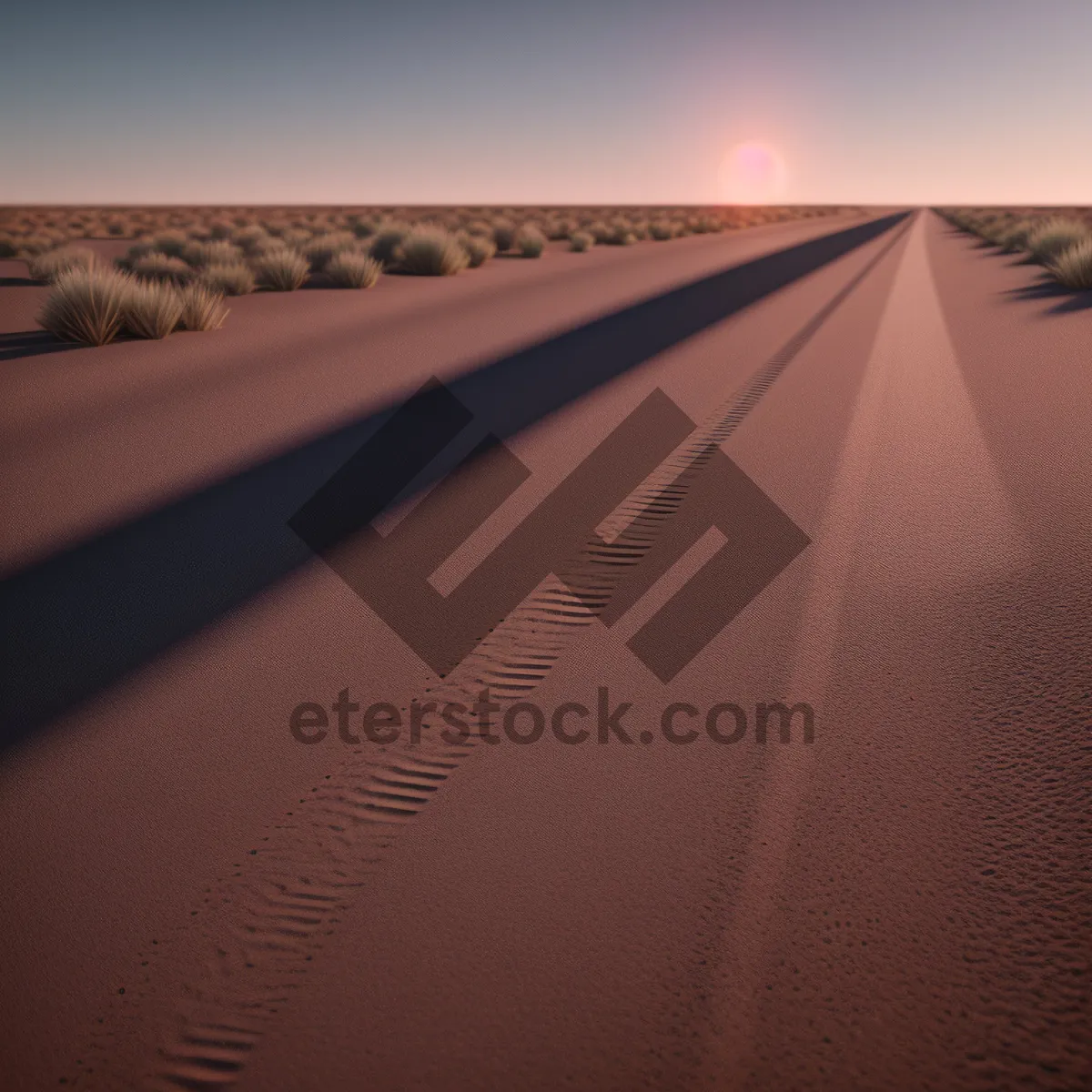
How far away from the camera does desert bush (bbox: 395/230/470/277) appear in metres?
19.6

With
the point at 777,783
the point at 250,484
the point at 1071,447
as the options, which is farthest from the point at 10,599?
the point at 1071,447

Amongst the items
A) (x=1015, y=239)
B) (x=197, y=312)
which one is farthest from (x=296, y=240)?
(x=1015, y=239)

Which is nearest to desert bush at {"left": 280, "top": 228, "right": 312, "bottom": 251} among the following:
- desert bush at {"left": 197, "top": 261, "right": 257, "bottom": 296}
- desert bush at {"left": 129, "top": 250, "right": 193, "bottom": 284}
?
desert bush at {"left": 129, "top": 250, "right": 193, "bottom": 284}

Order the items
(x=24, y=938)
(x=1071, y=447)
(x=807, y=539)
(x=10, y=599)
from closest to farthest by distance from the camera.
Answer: (x=24, y=938), (x=10, y=599), (x=807, y=539), (x=1071, y=447)

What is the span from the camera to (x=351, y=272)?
16.5 m

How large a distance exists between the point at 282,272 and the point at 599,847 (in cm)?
1584

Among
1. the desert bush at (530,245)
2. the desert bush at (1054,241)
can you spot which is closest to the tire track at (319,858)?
the desert bush at (1054,241)

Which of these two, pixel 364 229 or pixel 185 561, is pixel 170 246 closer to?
pixel 364 229

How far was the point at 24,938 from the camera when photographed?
220 cm

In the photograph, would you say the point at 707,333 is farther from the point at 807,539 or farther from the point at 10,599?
the point at 10,599

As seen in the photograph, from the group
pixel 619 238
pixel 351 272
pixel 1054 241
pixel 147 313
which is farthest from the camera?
pixel 619 238

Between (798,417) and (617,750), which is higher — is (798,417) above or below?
above

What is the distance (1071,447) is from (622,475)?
351 centimetres

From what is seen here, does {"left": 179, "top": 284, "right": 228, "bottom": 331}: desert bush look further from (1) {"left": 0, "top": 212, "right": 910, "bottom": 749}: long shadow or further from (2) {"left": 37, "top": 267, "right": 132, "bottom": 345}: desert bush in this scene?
(1) {"left": 0, "top": 212, "right": 910, "bottom": 749}: long shadow
